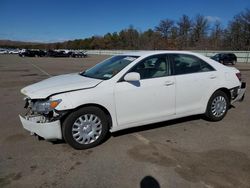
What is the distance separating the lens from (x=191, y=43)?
72.8 metres

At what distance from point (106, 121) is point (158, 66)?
149 cm

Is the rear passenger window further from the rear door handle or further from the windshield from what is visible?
the windshield

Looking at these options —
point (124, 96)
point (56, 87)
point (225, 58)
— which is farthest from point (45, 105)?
point (225, 58)

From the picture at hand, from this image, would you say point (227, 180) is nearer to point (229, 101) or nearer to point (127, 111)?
point (127, 111)

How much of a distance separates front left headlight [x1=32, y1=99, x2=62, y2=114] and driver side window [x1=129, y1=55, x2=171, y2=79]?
1475 millimetres

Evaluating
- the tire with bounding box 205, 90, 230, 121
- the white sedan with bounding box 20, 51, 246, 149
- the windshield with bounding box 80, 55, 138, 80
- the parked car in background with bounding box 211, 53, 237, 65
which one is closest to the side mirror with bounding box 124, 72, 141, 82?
the white sedan with bounding box 20, 51, 246, 149

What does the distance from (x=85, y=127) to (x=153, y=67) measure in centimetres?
172

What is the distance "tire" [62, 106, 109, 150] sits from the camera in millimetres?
3928

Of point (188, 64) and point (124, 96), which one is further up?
point (188, 64)

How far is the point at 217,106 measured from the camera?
5.48 meters

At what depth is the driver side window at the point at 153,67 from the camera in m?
4.53

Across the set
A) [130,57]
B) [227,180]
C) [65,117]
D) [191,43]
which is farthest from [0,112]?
[191,43]

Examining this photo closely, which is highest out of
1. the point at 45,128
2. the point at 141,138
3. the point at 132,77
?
the point at 132,77

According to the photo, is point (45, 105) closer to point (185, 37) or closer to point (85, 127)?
point (85, 127)
